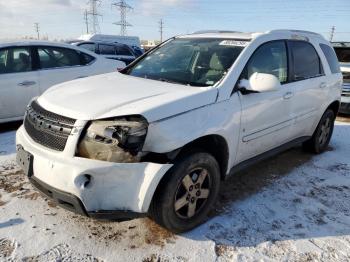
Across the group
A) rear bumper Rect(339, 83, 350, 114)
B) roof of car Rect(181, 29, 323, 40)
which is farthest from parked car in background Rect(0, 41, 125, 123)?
rear bumper Rect(339, 83, 350, 114)

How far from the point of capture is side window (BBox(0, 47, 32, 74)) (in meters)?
6.00

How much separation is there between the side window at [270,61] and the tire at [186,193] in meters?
1.07

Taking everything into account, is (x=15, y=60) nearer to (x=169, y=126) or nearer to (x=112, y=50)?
(x=169, y=126)

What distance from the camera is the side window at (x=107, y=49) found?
15191 millimetres

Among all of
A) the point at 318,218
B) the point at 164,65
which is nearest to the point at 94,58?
the point at 164,65

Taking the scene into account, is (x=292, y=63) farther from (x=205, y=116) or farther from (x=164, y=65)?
(x=205, y=116)

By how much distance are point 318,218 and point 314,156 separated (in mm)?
2170

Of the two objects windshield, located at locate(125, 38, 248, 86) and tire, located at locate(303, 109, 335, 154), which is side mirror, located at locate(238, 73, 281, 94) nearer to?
windshield, located at locate(125, 38, 248, 86)

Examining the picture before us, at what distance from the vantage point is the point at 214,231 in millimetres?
3367

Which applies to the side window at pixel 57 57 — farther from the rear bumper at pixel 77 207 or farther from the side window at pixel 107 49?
the side window at pixel 107 49

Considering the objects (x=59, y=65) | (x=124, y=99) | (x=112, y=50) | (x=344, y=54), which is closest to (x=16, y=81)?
(x=59, y=65)

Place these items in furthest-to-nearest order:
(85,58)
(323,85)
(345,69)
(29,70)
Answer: (345,69), (85,58), (29,70), (323,85)

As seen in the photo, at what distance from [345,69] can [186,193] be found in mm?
→ 7362

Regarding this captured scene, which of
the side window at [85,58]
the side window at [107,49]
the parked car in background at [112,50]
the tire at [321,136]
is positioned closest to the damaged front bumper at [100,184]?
the tire at [321,136]
